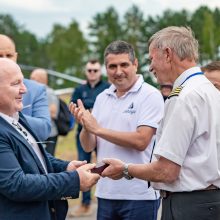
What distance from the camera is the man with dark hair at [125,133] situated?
14.2 ft

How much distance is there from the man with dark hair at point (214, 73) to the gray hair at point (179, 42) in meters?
0.88

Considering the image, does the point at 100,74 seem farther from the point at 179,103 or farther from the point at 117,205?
the point at 179,103

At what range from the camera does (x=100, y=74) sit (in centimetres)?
876

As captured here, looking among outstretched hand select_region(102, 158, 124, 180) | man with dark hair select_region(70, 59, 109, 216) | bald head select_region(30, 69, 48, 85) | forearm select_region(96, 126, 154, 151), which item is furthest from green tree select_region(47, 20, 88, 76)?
outstretched hand select_region(102, 158, 124, 180)

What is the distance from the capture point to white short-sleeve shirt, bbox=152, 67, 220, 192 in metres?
3.27

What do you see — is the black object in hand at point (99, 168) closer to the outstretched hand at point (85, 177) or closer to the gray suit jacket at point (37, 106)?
the outstretched hand at point (85, 177)

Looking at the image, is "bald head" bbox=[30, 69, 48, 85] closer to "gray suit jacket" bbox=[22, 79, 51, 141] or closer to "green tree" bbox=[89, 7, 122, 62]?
"gray suit jacket" bbox=[22, 79, 51, 141]

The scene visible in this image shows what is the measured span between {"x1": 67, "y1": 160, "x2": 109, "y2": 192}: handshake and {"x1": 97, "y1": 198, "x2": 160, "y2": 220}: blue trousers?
0.76 meters

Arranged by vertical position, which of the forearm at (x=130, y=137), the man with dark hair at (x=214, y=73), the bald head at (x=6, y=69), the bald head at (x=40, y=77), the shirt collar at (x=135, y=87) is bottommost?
the forearm at (x=130, y=137)

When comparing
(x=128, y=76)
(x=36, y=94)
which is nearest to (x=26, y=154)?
(x=36, y=94)

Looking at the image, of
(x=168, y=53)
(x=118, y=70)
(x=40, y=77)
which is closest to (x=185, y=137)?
(x=168, y=53)

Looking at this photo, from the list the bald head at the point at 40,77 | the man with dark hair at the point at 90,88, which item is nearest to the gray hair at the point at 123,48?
the man with dark hair at the point at 90,88

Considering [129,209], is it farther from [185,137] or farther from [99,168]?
[185,137]

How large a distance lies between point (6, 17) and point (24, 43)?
621 cm
